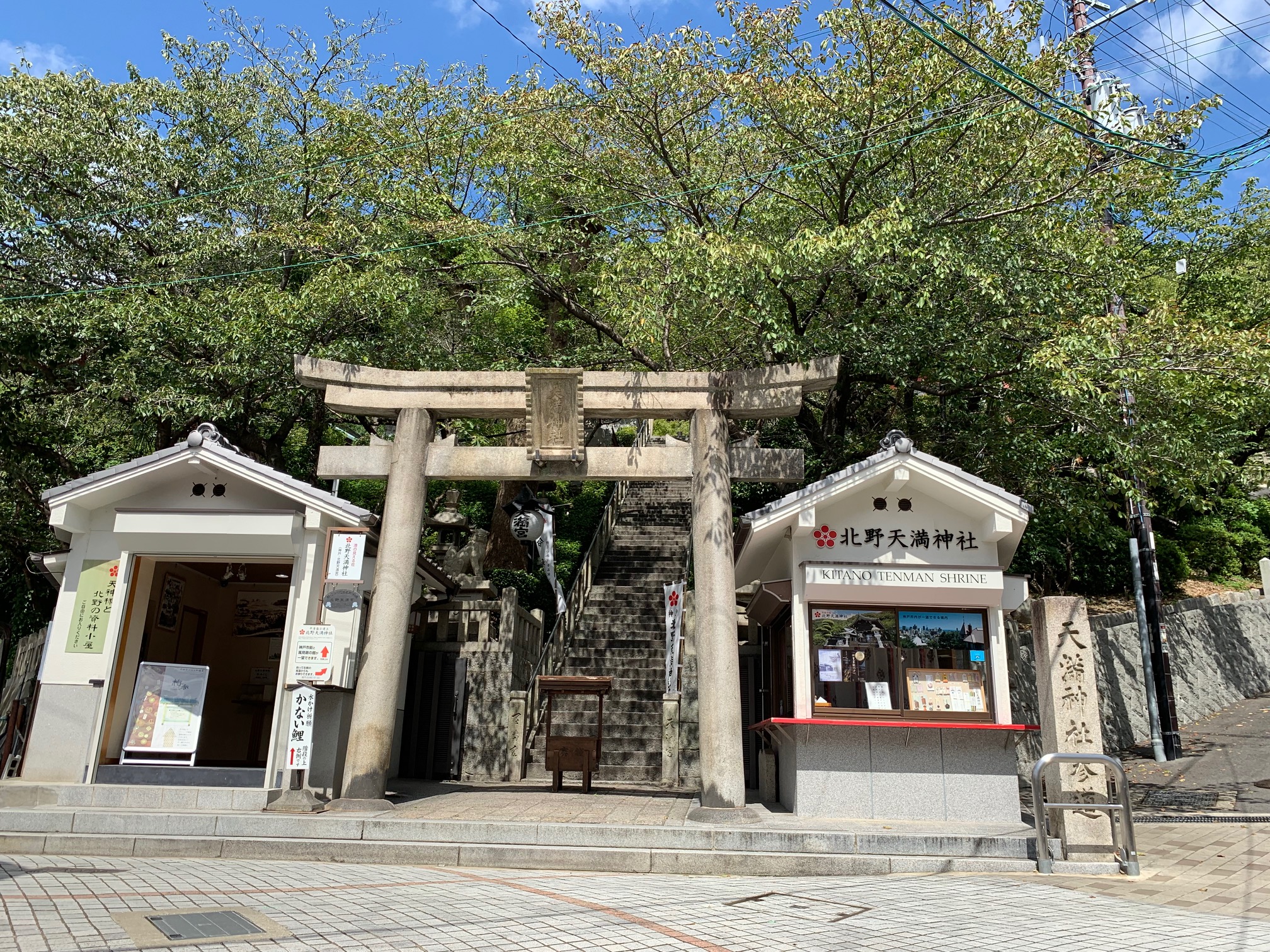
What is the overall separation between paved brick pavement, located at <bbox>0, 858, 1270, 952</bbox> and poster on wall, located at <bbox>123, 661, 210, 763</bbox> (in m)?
3.45

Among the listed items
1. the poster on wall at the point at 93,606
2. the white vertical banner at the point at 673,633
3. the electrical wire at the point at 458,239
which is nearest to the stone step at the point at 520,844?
the poster on wall at the point at 93,606

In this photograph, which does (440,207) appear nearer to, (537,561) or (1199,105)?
(537,561)

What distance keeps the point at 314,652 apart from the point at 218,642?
5.43 metres

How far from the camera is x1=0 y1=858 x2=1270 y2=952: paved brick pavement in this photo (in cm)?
532

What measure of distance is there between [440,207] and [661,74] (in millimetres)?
5139

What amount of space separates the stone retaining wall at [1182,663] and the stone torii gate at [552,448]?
6644 mm

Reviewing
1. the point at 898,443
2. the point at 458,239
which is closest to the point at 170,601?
the point at 458,239

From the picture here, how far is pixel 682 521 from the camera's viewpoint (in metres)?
25.7

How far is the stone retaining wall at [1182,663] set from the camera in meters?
15.9

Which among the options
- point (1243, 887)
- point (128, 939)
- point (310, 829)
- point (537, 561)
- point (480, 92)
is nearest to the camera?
point (128, 939)

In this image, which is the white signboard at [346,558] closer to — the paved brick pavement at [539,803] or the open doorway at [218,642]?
the open doorway at [218,642]

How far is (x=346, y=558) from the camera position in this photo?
11.0 metres

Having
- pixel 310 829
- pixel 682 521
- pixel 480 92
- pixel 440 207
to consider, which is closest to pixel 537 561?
pixel 682 521

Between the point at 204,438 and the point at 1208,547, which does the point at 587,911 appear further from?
the point at 1208,547
